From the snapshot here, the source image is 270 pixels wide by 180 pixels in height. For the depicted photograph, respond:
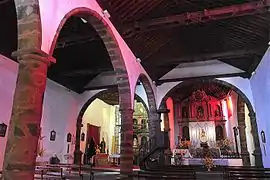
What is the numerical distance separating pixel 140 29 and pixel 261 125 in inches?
241

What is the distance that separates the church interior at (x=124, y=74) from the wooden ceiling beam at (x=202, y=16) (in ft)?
0.08

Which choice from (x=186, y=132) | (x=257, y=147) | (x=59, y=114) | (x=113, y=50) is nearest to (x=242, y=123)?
(x=186, y=132)

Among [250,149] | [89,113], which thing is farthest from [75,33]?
[250,149]

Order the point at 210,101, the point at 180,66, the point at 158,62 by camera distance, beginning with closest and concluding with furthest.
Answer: the point at 158,62
the point at 180,66
the point at 210,101

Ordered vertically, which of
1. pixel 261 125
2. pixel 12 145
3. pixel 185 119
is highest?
pixel 185 119

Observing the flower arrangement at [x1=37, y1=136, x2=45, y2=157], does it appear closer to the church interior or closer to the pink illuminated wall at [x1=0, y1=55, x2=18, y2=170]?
the church interior

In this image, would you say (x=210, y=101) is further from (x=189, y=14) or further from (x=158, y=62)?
(x=189, y=14)

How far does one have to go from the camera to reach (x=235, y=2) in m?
6.25

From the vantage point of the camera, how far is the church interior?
3.22 meters

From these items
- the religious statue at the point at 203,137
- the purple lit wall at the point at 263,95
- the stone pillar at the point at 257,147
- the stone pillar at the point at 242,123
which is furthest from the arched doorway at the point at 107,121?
the purple lit wall at the point at 263,95

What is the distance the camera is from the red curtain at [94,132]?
15641 mm

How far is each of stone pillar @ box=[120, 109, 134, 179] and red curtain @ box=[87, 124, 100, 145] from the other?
9264 mm

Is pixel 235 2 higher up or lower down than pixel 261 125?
higher up

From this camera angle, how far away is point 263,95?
867 cm
